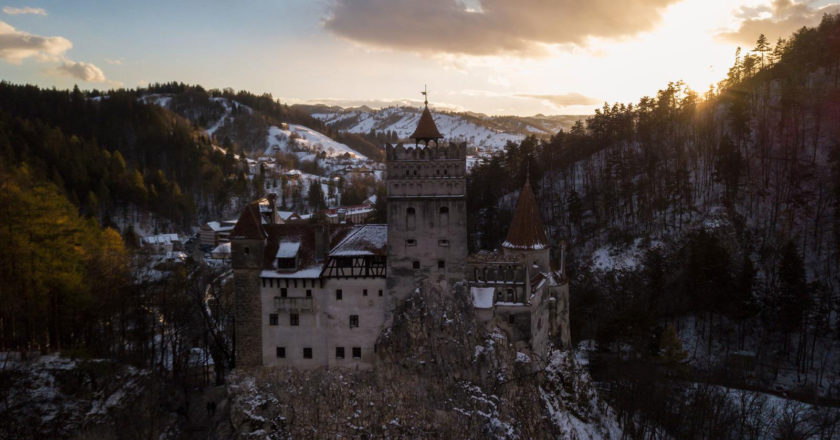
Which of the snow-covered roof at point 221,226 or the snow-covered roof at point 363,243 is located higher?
the snow-covered roof at point 363,243

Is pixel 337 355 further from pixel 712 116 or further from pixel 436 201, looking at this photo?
pixel 712 116

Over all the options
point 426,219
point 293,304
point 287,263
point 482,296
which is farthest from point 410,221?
point 293,304

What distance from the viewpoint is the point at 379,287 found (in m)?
33.4

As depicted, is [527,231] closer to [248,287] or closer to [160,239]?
[248,287]

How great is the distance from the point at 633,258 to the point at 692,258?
9725 millimetres

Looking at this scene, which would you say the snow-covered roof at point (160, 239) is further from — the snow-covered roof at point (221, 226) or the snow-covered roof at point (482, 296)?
the snow-covered roof at point (482, 296)

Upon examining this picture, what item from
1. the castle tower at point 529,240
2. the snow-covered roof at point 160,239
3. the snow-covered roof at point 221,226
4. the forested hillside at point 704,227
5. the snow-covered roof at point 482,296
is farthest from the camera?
the snow-covered roof at point 221,226

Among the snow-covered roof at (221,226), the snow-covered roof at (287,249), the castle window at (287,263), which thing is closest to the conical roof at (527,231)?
the snow-covered roof at (287,249)

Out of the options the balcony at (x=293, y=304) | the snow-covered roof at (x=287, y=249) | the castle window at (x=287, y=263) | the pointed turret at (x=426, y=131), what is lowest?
the balcony at (x=293, y=304)

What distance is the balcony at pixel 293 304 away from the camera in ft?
110

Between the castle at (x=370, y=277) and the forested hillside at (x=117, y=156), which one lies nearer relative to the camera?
the castle at (x=370, y=277)

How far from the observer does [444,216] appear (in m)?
33.2

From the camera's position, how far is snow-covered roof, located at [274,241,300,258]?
33.4 metres

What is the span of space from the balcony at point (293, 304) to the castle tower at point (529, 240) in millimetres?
15342
